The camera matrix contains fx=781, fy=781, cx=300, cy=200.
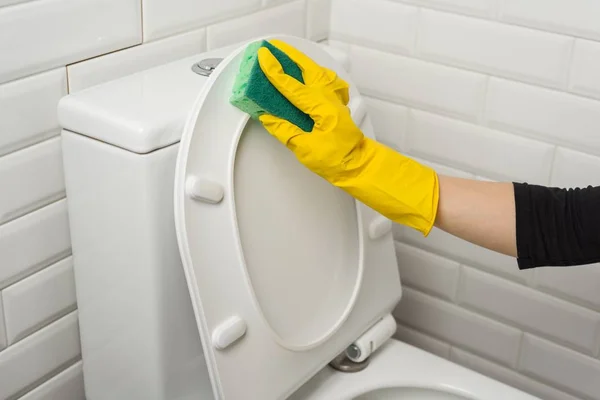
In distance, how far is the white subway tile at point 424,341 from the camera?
1301 millimetres

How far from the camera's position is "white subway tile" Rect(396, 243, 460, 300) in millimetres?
1252

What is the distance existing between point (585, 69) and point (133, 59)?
59 cm

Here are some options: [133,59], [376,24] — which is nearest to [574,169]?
[376,24]

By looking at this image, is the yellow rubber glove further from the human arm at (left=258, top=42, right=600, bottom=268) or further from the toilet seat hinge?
the toilet seat hinge

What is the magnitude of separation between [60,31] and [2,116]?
0.11 meters

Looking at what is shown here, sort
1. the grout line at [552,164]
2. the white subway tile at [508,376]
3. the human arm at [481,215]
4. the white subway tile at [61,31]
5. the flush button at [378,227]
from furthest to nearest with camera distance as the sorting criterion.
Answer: the white subway tile at [508,376]
the grout line at [552,164]
the flush button at [378,227]
the human arm at [481,215]
the white subway tile at [61,31]

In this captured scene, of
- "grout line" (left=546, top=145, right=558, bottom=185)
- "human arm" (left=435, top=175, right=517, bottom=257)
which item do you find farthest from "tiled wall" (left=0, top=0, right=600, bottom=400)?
"human arm" (left=435, top=175, right=517, bottom=257)

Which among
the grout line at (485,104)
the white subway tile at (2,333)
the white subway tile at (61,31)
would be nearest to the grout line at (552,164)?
the grout line at (485,104)

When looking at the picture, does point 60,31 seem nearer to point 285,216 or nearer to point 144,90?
point 144,90

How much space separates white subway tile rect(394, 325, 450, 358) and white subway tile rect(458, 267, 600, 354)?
3.7 inches

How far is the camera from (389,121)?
48.8 inches

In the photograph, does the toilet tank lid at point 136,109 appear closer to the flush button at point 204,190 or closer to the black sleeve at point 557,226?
the flush button at point 204,190

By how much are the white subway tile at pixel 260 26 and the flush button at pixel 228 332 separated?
1.28ft

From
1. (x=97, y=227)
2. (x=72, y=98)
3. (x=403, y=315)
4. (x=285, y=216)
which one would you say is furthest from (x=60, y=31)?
(x=403, y=315)
